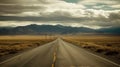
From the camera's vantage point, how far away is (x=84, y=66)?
15.1m

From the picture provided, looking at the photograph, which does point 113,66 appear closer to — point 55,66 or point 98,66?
point 98,66

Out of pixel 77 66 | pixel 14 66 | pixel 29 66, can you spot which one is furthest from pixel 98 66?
pixel 14 66

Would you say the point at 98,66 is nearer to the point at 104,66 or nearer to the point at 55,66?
the point at 104,66

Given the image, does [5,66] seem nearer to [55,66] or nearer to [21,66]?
[21,66]

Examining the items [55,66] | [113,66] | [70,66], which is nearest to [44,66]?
[55,66]

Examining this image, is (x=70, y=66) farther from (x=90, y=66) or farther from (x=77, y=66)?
(x=90, y=66)

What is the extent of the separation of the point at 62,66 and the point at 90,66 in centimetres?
204

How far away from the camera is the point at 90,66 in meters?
15.2

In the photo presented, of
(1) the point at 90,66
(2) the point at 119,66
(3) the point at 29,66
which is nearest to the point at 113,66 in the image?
(2) the point at 119,66

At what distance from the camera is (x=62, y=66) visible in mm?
15164

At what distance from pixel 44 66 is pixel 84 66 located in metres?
2.91

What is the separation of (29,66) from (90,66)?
14.6ft

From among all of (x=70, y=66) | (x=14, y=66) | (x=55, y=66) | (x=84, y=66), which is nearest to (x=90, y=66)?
(x=84, y=66)

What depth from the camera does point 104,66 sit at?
593 inches
